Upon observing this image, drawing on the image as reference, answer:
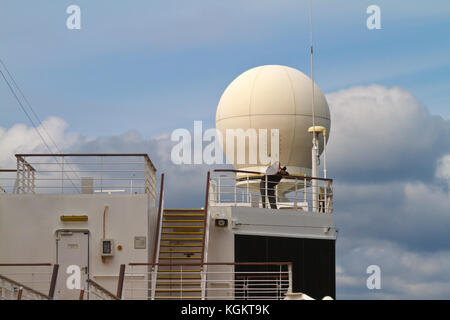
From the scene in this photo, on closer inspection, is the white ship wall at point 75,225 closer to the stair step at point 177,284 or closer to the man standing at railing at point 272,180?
the stair step at point 177,284

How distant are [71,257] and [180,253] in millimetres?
3340

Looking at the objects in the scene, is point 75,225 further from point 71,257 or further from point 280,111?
point 280,111

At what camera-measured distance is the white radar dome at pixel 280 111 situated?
3297 cm

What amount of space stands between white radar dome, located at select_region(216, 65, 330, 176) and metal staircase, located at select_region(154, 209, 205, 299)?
6.49 m

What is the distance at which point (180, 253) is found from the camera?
85.7 ft

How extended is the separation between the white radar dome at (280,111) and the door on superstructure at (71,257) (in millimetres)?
9413

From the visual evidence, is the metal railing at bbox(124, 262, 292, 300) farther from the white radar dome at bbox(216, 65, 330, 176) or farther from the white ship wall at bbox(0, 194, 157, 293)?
the white radar dome at bbox(216, 65, 330, 176)

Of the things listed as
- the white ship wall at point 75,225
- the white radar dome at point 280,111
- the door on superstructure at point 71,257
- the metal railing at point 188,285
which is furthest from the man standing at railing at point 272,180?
the door on superstructure at point 71,257

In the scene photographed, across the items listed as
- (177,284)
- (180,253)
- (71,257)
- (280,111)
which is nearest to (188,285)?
(177,284)
